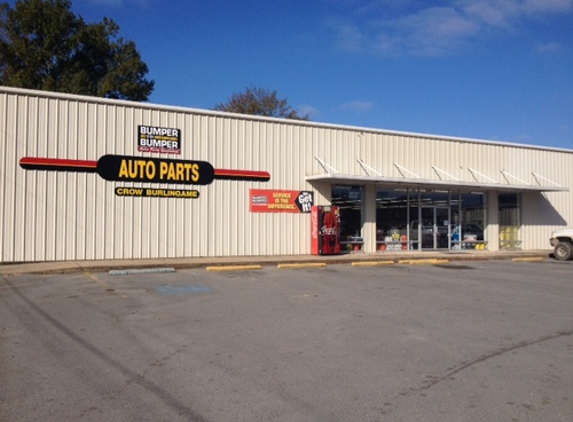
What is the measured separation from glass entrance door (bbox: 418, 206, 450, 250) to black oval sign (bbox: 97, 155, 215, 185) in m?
10.4

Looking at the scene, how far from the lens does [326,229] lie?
22.6 metres

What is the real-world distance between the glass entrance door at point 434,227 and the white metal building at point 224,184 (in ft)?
0.16

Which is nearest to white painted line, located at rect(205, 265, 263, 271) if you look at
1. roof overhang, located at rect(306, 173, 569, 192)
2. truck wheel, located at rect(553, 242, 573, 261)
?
roof overhang, located at rect(306, 173, 569, 192)

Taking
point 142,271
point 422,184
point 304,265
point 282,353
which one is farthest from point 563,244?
point 282,353

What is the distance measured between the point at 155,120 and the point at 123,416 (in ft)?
53.2

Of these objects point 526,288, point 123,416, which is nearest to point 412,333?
point 123,416

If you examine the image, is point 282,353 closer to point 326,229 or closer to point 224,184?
point 224,184

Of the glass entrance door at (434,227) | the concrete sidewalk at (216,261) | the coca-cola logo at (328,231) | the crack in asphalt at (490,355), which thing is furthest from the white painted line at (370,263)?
the crack in asphalt at (490,355)

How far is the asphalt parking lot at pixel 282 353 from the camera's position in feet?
18.3

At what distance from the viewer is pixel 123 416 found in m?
5.25

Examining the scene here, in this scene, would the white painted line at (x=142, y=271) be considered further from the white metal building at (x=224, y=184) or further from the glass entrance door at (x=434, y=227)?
the glass entrance door at (x=434, y=227)

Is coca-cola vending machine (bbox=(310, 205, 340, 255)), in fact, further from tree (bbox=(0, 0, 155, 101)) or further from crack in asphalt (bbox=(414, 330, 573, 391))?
tree (bbox=(0, 0, 155, 101))

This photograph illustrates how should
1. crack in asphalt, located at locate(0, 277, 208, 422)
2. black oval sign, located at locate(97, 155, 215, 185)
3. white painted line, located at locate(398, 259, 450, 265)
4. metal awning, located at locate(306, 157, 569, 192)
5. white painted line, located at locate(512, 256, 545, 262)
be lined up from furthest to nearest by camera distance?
white painted line, located at locate(512, 256, 545, 262) → metal awning, located at locate(306, 157, 569, 192) → white painted line, located at locate(398, 259, 450, 265) → black oval sign, located at locate(97, 155, 215, 185) → crack in asphalt, located at locate(0, 277, 208, 422)

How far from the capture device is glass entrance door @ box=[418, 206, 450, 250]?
26.6m
